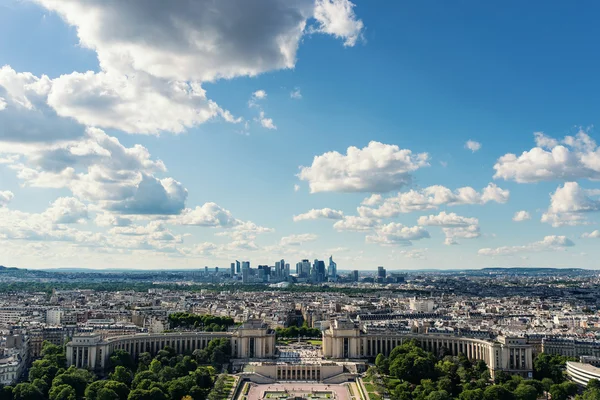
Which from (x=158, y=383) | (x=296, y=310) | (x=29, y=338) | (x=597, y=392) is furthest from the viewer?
(x=296, y=310)

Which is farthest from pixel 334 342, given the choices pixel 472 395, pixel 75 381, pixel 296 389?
pixel 75 381

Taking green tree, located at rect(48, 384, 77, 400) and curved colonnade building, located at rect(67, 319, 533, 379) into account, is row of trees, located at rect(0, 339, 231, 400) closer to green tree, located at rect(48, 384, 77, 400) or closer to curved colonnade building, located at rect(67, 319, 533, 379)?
green tree, located at rect(48, 384, 77, 400)

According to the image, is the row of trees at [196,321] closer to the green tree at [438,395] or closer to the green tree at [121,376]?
the green tree at [121,376]

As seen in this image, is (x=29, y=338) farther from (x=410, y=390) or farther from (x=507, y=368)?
(x=507, y=368)

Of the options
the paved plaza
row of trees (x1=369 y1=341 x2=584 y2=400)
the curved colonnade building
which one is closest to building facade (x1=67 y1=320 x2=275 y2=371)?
the curved colonnade building

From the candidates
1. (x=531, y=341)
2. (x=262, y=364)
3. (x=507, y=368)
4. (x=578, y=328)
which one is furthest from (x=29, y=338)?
(x=578, y=328)

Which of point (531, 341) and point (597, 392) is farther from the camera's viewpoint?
point (531, 341)
